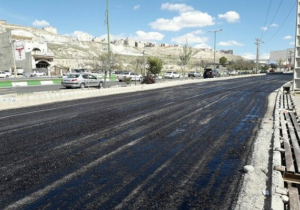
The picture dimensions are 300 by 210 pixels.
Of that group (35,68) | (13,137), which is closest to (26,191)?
(13,137)

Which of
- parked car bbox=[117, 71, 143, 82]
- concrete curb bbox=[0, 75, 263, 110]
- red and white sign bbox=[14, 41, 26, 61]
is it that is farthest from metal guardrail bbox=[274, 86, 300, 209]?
red and white sign bbox=[14, 41, 26, 61]

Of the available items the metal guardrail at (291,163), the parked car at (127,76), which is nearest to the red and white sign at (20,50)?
the parked car at (127,76)

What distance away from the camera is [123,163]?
507 cm

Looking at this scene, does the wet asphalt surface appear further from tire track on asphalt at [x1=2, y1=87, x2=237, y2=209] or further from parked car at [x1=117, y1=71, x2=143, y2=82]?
parked car at [x1=117, y1=71, x2=143, y2=82]

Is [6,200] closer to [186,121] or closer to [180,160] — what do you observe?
[180,160]

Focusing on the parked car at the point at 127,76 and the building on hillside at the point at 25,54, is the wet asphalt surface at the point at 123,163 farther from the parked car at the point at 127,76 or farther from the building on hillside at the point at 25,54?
the building on hillside at the point at 25,54

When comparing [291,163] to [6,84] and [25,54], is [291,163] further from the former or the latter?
[25,54]

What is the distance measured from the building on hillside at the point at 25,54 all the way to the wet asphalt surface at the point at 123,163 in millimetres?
62782

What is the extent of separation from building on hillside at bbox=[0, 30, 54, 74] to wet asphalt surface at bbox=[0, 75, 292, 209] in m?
62.8

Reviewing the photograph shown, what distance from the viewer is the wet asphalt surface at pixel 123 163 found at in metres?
3.62

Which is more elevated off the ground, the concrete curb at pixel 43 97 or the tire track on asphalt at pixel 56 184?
the concrete curb at pixel 43 97

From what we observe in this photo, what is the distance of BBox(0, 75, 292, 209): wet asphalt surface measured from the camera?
3.62 meters

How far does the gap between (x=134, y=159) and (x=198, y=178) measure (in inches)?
64.0

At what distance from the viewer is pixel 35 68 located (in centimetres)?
6656
